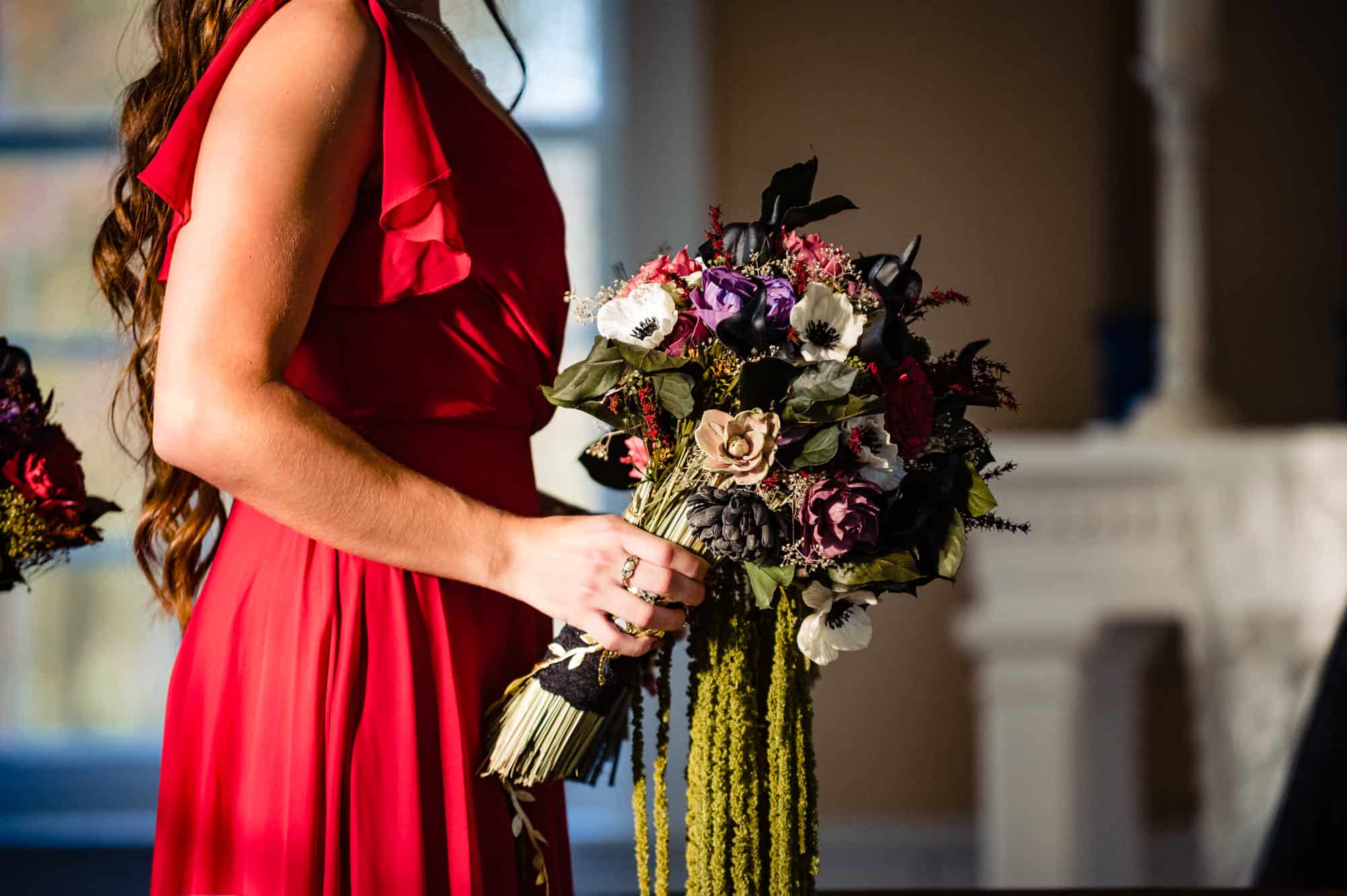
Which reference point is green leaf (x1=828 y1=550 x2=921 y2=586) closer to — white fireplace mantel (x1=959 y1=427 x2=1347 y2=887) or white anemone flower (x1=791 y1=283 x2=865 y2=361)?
white anemone flower (x1=791 y1=283 x2=865 y2=361)

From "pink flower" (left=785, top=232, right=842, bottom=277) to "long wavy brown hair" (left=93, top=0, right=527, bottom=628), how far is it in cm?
47

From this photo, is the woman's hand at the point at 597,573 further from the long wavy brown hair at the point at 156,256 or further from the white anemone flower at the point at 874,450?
the long wavy brown hair at the point at 156,256

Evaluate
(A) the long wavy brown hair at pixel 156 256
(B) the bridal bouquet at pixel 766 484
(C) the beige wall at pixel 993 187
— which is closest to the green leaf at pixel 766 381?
(B) the bridal bouquet at pixel 766 484

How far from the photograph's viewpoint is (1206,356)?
3.00 meters

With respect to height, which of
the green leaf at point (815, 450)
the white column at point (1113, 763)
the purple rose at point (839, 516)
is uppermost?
the green leaf at point (815, 450)

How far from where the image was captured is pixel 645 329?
0.80 meters

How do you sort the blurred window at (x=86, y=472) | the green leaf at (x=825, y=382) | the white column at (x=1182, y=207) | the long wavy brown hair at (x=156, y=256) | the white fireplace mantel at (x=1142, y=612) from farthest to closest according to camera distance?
1. the blurred window at (x=86, y=472)
2. the white column at (x=1182, y=207)
3. the white fireplace mantel at (x=1142, y=612)
4. the long wavy brown hair at (x=156, y=256)
5. the green leaf at (x=825, y=382)

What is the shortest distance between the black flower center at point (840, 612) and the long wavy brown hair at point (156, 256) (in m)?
0.51

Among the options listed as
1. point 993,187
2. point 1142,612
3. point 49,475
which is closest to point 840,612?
point 49,475

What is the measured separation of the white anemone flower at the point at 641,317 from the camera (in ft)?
2.60

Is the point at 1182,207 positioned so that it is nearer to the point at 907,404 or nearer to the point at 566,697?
the point at 907,404

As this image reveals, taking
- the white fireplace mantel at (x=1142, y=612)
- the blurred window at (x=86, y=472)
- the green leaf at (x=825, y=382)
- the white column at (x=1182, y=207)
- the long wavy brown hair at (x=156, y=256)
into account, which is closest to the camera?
the green leaf at (x=825, y=382)

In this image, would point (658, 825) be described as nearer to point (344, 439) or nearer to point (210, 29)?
point (344, 439)

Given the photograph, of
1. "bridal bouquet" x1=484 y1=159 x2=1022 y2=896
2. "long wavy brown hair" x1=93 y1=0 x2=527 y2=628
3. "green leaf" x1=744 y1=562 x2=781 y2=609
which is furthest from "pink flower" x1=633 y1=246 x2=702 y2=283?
"long wavy brown hair" x1=93 y1=0 x2=527 y2=628
